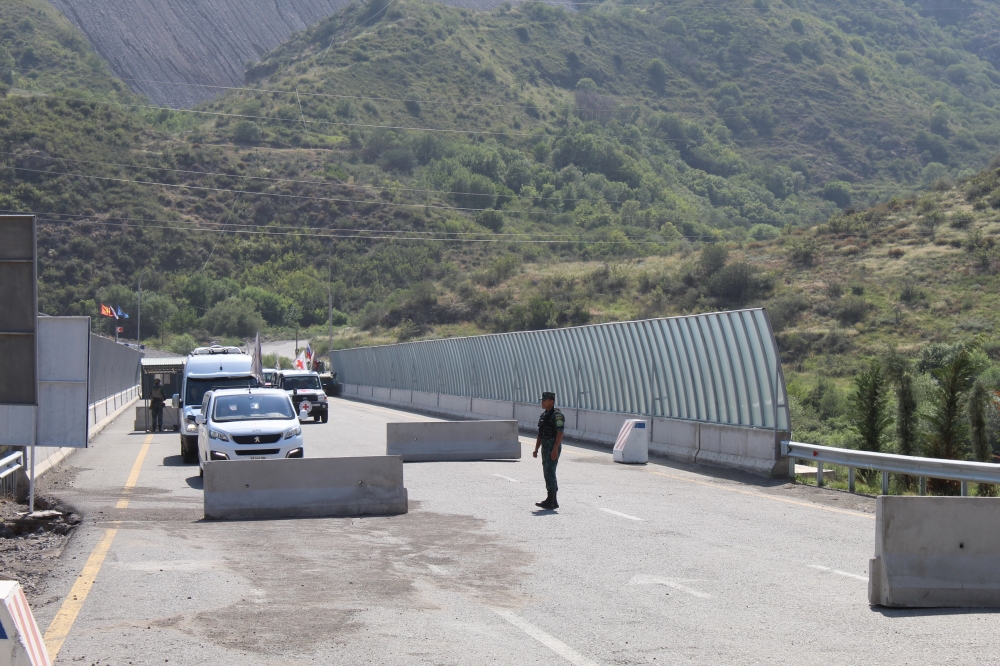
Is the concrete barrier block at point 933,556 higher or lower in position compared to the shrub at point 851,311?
lower

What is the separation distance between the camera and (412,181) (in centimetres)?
15175

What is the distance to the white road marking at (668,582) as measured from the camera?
10.1 metres

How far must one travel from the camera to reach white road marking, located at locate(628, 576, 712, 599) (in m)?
10.1

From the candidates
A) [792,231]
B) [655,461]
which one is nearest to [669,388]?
[655,461]

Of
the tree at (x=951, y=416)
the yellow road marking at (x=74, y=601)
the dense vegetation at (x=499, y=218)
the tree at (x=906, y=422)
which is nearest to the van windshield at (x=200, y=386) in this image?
the yellow road marking at (x=74, y=601)

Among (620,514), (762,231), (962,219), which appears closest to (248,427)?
(620,514)

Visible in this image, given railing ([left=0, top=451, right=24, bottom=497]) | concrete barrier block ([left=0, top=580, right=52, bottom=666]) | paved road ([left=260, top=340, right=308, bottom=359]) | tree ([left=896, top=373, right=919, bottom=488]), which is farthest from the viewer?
paved road ([left=260, top=340, right=308, bottom=359])

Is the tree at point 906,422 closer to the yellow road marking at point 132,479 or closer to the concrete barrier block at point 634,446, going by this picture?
the concrete barrier block at point 634,446

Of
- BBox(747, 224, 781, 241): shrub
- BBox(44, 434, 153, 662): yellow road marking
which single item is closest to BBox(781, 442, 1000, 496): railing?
BBox(44, 434, 153, 662): yellow road marking

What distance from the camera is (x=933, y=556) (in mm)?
9406

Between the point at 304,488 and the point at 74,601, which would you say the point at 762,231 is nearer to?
the point at 304,488

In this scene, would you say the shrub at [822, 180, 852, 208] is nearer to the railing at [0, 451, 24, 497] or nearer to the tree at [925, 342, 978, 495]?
the tree at [925, 342, 978, 495]

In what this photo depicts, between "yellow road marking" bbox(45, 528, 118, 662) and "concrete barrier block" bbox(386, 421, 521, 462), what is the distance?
11.9 metres

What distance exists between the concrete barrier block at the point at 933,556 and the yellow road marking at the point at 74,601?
20.0 ft
